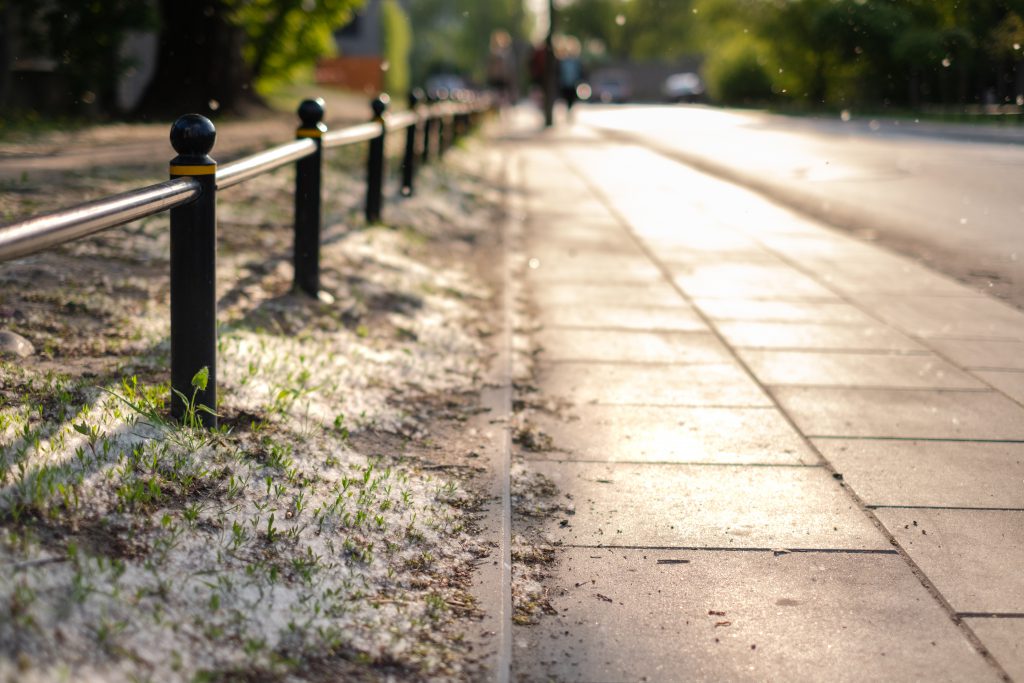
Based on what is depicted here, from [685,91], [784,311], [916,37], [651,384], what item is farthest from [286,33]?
[685,91]

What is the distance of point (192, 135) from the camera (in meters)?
3.63

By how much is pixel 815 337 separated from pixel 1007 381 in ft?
3.74

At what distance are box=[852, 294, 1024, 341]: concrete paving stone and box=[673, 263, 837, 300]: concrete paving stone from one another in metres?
0.44

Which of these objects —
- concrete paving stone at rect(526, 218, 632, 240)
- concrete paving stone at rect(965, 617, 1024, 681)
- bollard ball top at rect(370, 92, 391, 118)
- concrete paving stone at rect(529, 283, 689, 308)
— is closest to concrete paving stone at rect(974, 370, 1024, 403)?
concrete paving stone at rect(529, 283, 689, 308)

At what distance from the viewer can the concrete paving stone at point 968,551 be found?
314 centimetres

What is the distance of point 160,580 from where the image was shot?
2635 millimetres

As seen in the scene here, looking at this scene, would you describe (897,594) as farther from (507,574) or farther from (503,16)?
(503,16)

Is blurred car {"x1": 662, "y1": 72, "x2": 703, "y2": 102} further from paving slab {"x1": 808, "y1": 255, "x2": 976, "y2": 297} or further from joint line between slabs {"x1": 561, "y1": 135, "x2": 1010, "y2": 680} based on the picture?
paving slab {"x1": 808, "y1": 255, "x2": 976, "y2": 297}

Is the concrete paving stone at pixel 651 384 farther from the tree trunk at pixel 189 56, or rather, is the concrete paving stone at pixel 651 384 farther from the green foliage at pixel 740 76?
the green foliage at pixel 740 76

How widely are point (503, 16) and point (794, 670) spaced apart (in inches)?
4930

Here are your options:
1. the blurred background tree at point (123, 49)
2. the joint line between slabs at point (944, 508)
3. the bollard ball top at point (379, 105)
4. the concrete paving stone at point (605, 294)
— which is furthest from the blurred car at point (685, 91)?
the joint line between slabs at point (944, 508)

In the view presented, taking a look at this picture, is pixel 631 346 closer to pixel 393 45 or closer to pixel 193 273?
pixel 193 273

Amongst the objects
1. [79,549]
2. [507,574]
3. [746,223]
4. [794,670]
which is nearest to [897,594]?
[794,670]

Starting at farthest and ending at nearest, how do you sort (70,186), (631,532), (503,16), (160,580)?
1. (503,16)
2. (70,186)
3. (631,532)
4. (160,580)
